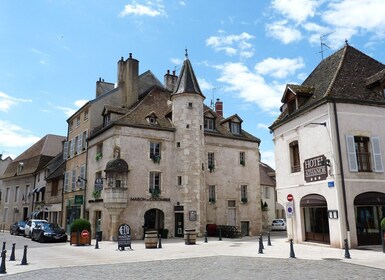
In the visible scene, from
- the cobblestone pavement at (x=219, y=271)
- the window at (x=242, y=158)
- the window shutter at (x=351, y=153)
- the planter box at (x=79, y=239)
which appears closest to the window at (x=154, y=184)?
the planter box at (x=79, y=239)

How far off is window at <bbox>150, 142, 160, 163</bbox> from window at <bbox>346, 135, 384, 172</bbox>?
13921mm

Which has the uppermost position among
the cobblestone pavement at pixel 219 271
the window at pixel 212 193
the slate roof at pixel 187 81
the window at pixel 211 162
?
the slate roof at pixel 187 81

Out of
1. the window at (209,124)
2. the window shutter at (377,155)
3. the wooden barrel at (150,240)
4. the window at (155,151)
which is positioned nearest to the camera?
the window shutter at (377,155)

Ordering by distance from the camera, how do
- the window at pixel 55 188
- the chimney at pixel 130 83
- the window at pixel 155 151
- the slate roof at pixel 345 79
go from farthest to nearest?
the window at pixel 55 188
the chimney at pixel 130 83
the window at pixel 155 151
the slate roof at pixel 345 79

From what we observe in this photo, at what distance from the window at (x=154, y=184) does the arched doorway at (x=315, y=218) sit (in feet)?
36.1

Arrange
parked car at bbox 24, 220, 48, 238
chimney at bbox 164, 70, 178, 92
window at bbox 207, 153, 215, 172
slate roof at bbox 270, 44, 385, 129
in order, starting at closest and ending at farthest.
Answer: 1. slate roof at bbox 270, 44, 385, 129
2. parked car at bbox 24, 220, 48, 238
3. window at bbox 207, 153, 215, 172
4. chimney at bbox 164, 70, 178, 92

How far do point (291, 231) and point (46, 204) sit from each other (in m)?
27.8

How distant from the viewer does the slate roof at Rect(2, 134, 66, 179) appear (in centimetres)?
4255

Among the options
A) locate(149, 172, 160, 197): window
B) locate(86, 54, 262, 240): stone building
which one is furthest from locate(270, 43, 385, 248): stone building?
locate(149, 172, 160, 197): window

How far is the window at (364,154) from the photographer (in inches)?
668

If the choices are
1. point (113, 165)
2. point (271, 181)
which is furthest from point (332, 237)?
point (271, 181)

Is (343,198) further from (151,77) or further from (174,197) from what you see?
(151,77)

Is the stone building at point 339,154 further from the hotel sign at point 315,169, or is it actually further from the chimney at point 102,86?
the chimney at point 102,86

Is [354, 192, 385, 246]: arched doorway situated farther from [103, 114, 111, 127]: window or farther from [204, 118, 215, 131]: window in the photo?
[103, 114, 111, 127]: window
